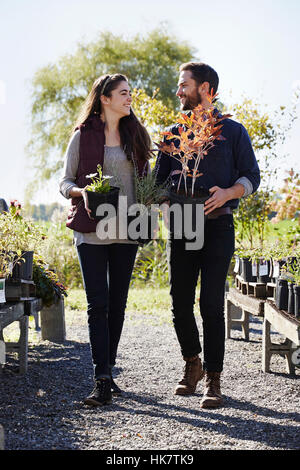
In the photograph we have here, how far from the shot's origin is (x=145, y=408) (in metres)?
2.95

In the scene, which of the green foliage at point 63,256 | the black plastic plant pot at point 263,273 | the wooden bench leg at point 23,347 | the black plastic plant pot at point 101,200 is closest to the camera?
the black plastic plant pot at point 101,200

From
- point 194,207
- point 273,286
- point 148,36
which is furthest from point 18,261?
point 148,36

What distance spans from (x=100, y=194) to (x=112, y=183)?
10.0 inches

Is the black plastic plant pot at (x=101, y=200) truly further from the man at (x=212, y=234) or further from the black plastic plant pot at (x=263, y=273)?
the black plastic plant pot at (x=263, y=273)

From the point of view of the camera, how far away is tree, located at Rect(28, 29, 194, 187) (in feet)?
55.0

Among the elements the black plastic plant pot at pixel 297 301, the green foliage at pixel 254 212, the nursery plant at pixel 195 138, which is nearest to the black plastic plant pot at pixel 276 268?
the black plastic plant pot at pixel 297 301

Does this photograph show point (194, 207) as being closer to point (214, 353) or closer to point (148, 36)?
point (214, 353)

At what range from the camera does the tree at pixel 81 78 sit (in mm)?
16750

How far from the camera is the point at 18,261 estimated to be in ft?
11.7

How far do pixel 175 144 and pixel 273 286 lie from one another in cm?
151

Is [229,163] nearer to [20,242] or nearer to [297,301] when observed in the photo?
[297,301]

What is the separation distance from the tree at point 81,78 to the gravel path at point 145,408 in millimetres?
12888

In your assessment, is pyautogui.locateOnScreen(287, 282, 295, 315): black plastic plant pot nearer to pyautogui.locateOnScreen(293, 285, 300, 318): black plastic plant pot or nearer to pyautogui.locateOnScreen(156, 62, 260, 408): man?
pyautogui.locateOnScreen(293, 285, 300, 318): black plastic plant pot

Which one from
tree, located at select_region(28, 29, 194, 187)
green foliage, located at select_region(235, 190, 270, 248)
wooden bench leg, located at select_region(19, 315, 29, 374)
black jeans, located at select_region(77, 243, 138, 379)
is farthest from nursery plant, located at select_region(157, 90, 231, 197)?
tree, located at select_region(28, 29, 194, 187)
